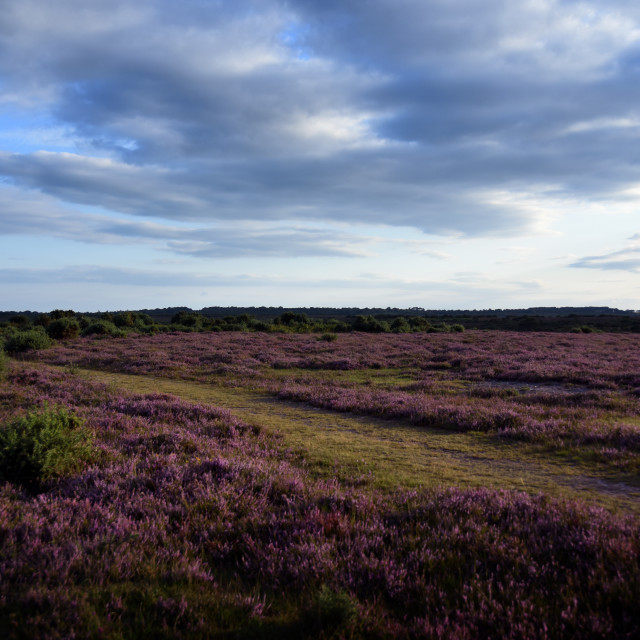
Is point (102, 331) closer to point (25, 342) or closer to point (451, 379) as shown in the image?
point (25, 342)

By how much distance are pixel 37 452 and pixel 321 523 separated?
464 centimetres

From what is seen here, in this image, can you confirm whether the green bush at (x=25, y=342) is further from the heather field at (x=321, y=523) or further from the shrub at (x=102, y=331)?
Result: the heather field at (x=321, y=523)

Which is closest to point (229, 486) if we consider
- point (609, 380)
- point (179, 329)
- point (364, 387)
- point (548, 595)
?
point (548, 595)

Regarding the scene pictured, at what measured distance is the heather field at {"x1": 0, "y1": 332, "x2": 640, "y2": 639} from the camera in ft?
12.1

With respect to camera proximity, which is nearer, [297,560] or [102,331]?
[297,560]

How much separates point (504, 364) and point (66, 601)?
22708 mm

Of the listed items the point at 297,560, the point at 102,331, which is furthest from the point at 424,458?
the point at 102,331

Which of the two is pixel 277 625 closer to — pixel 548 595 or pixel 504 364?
pixel 548 595

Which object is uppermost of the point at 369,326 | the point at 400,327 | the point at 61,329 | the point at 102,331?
the point at 369,326

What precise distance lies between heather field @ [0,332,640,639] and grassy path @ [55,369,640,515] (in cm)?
6

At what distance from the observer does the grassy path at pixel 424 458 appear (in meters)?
7.27

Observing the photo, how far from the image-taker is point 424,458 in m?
9.05

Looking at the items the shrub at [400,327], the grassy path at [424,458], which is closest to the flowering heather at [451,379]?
the grassy path at [424,458]

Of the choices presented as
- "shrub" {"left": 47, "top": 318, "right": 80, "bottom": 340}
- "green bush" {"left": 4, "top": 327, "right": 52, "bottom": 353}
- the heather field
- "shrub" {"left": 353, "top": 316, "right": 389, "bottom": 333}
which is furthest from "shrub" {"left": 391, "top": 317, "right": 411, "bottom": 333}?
the heather field
